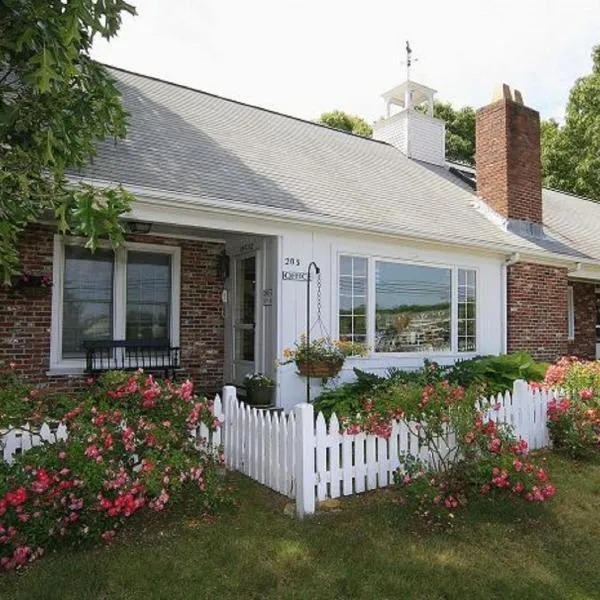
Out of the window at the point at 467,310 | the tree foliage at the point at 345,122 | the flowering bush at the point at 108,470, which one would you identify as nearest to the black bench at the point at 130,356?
the flowering bush at the point at 108,470

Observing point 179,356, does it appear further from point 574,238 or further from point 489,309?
point 574,238

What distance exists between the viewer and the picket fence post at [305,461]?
4707 millimetres

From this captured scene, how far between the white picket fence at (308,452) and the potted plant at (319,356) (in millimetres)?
1898

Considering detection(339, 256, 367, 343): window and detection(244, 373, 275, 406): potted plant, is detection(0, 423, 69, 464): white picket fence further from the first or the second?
detection(339, 256, 367, 343): window

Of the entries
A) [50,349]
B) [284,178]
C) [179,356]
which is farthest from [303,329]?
[50,349]

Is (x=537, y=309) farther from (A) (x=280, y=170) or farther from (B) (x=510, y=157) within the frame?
(A) (x=280, y=170)

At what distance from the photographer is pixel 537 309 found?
36.8 feet

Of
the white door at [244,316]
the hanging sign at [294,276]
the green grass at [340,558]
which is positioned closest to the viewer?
the green grass at [340,558]

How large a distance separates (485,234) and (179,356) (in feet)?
20.4

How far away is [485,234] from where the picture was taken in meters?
10.7

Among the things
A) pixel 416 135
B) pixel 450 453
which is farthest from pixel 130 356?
pixel 416 135

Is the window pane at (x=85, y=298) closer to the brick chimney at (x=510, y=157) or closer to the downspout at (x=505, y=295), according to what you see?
the downspout at (x=505, y=295)

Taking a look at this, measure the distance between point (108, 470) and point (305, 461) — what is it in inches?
63.7

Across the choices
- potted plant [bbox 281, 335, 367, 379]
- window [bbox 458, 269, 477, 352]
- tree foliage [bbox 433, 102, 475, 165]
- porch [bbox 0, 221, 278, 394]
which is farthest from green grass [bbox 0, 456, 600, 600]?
tree foliage [bbox 433, 102, 475, 165]
